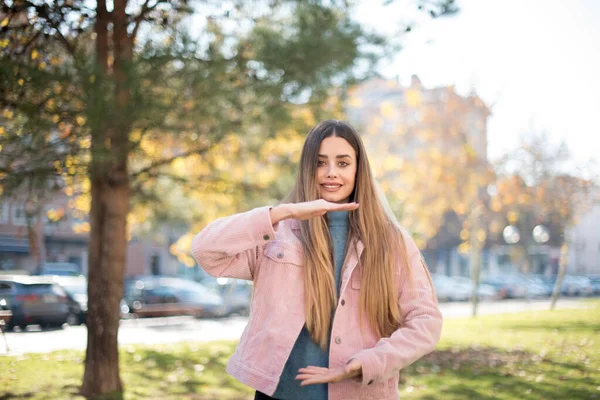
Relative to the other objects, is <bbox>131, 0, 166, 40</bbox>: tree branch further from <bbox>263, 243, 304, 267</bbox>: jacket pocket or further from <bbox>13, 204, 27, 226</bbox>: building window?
<bbox>263, 243, 304, 267</bbox>: jacket pocket

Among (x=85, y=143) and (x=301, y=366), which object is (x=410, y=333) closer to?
(x=301, y=366)

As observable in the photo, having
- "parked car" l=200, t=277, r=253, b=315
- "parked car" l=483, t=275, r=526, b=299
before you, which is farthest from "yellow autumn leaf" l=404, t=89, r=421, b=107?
"parked car" l=483, t=275, r=526, b=299

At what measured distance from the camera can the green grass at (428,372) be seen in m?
6.62

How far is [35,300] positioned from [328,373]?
597 inches

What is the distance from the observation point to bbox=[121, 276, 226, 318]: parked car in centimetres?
2253

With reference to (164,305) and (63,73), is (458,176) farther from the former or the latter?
(63,73)

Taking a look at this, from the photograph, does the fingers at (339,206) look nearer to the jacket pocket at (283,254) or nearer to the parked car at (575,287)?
the jacket pocket at (283,254)

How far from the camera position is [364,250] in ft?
7.91

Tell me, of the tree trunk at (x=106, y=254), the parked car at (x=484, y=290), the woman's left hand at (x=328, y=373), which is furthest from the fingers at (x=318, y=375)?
the parked car at (x=484, y=290)

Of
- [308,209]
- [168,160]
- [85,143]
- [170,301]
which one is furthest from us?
[170,301]

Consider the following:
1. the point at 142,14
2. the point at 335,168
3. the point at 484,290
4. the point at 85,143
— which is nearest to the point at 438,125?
the point at 142,14

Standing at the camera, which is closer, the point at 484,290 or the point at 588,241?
the point at 588,241

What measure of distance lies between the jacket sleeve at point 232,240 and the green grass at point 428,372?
12.9 feet

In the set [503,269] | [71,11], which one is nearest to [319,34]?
[71,11]
